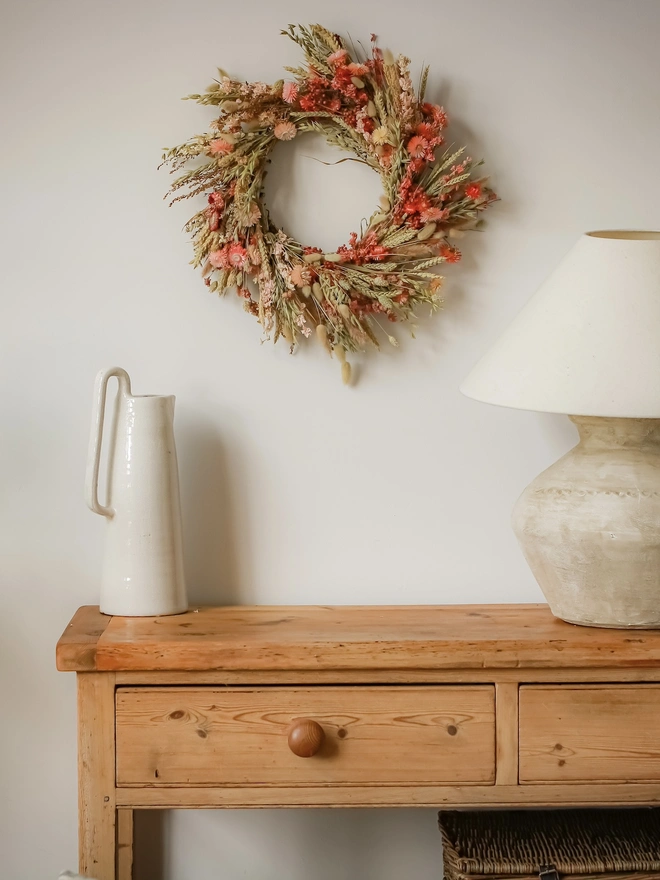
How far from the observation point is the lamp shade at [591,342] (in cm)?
133

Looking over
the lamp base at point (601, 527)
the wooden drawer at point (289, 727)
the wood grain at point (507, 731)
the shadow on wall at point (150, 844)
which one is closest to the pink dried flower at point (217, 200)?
the lamp base at point (601, 527)

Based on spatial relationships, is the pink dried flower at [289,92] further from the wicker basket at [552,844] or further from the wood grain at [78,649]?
the wicker basket at [552,844]

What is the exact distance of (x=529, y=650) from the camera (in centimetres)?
136

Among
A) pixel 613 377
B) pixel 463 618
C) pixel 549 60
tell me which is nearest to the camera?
pixel 613 377

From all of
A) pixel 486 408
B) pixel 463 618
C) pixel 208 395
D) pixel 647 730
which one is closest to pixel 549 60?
A: pixel 486 408

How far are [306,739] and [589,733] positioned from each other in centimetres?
41

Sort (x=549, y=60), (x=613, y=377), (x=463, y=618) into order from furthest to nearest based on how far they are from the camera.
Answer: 1. (x=549, y=60)
2. (x=463, y=618)
3. (x=613, y=377)

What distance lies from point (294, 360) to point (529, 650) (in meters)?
0.65

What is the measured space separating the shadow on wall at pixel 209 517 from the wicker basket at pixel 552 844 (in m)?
0.55

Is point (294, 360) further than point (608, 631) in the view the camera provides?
Yes

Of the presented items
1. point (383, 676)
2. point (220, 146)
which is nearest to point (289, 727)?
point (383, 676)

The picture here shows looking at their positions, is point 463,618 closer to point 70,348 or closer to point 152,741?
point 152,741

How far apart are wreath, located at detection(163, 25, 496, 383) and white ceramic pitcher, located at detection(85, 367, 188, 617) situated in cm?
27

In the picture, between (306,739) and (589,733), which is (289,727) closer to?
(306,739)
